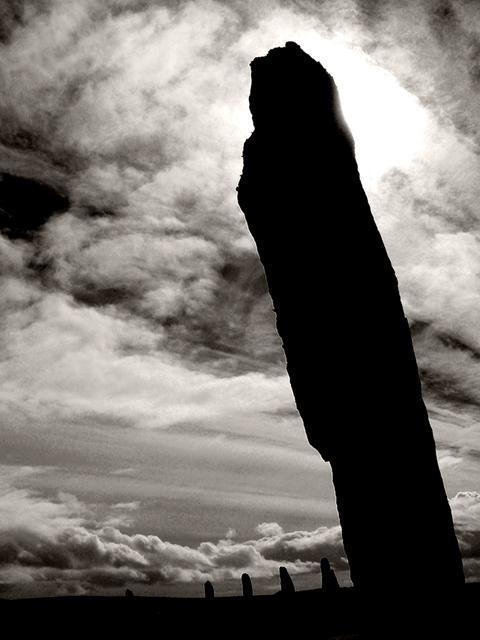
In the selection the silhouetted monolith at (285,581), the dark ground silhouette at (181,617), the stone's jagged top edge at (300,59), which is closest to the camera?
the stone's jagged top edge at (300,59)

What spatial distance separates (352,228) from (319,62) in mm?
2674

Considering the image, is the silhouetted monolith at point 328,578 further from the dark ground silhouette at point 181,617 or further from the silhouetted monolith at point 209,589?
the silhouetted monolith at point 209,589

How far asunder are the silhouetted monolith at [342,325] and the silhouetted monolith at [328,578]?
7.04 m

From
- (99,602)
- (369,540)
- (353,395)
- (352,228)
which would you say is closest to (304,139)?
(352,228)

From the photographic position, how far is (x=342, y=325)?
5152 millimetres

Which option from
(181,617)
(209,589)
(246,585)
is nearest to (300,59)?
(181,617)

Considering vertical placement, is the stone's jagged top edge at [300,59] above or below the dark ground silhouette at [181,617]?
above

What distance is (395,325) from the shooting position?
205 inches

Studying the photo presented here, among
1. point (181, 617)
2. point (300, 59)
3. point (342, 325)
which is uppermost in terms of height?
point (300, 59)

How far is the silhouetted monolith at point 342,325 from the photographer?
457 centimetres

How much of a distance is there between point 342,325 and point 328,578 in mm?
8252

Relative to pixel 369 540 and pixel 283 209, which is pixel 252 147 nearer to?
pixel 283 209

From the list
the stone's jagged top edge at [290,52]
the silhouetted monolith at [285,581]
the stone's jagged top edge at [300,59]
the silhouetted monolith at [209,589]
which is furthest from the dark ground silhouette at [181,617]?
the stone's jagged top edge at [290,52]

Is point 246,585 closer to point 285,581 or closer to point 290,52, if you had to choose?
point 285,581
